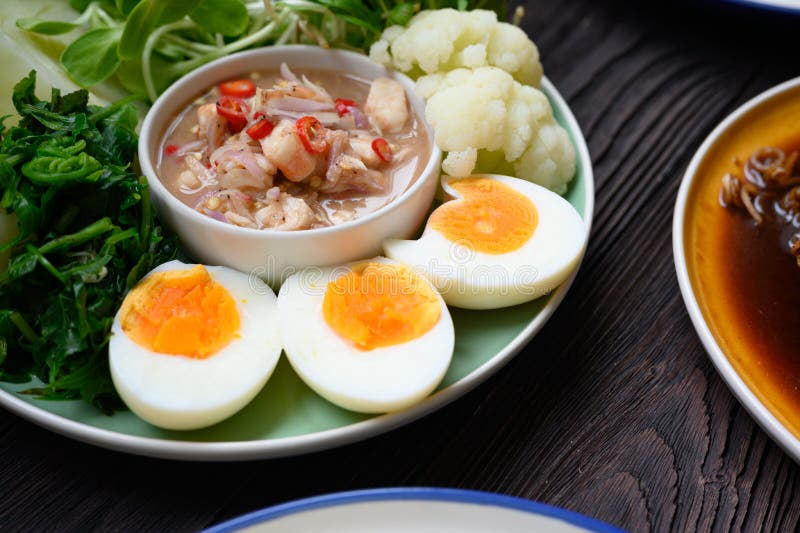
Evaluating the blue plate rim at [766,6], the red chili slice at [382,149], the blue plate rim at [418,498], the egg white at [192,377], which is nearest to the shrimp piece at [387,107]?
the red chili slice at [382,149]

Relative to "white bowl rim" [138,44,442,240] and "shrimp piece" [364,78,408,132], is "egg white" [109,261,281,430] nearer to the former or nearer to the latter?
"white bowl rim" [138,44,442,240]

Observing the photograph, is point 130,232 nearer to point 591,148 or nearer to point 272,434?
point 272,434

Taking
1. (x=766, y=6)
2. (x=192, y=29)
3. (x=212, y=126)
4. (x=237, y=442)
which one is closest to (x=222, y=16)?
(x=192, y=29)

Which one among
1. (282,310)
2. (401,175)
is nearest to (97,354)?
(282,310)

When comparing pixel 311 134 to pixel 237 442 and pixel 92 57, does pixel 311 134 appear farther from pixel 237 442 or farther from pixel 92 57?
pixel 237 442

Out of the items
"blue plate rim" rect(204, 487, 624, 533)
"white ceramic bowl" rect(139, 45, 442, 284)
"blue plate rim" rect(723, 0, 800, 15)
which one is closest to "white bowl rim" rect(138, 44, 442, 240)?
"white ceramic bowl" rect(139, 45, 442, 284)

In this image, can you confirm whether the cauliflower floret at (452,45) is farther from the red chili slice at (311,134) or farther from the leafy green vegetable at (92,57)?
the leafy green vegetable at (92,57)

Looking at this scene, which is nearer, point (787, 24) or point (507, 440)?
point (507, 440)
